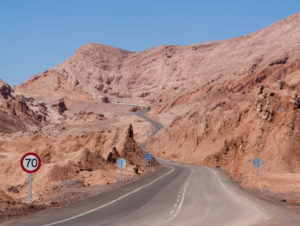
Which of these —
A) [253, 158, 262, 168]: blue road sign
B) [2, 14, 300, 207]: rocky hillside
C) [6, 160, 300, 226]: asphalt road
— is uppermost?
[2, 14, 300, 207]: rocky hillside

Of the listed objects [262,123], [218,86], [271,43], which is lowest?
[262,123]

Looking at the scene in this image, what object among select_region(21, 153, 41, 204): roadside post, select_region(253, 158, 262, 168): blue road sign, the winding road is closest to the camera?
the winding road

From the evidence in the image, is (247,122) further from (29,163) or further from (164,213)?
(29,163)

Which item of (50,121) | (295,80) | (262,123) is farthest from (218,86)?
(262,123)

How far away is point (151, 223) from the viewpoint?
13906 millimetres

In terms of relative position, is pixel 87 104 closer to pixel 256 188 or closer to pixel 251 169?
pixel 251 169

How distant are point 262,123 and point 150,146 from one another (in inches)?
2629

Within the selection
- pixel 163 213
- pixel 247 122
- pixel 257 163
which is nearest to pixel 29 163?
pixel 163 213

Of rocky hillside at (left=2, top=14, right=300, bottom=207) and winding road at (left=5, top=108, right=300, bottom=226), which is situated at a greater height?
rocky hillside at (left=2, top=14, right=300, bottom=207)

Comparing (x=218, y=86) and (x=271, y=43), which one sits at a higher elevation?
(x=271, y=43)

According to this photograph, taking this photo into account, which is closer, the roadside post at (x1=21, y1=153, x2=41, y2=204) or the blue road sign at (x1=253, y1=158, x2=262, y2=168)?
the roadside post at (x1=21, y1=153, x2=41, y2=204)

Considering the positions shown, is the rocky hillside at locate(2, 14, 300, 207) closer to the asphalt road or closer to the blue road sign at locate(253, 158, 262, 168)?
the blue road sign at locate(253, 158, 262, 168)

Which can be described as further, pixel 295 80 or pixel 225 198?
pixel 295 80

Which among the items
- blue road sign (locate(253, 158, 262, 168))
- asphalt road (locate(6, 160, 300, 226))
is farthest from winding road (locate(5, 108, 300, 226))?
blue road sign (locate(253, 158, 262, 168))
